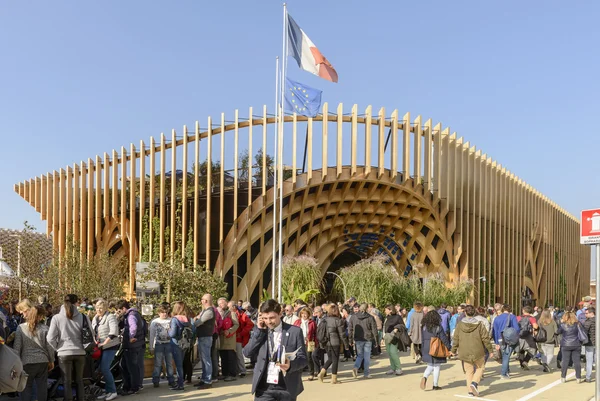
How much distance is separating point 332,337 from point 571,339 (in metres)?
4.96

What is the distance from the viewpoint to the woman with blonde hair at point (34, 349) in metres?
8.49

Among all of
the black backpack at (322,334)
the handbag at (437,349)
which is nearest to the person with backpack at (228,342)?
the black backpack at (322,334)

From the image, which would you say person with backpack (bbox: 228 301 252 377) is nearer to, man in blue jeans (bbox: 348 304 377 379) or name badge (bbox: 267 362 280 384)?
man in blue jeans (bbox: 348 304 377 379)

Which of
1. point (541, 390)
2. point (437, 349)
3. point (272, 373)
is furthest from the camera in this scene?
point (541, 390)

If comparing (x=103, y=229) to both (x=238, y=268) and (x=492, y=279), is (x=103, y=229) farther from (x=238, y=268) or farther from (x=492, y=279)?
(x=492, y=279)

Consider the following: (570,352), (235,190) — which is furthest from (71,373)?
(235,190)

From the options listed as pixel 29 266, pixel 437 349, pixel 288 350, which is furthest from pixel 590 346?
pixel 29 266

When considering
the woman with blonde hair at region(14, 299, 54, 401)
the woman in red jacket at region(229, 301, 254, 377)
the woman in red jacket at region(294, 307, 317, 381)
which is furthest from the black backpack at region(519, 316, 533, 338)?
the woman with blonde hair at region(14, 299, 54, 401)

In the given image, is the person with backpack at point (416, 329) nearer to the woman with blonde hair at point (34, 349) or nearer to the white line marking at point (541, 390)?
the white line marking at point (541, 390)

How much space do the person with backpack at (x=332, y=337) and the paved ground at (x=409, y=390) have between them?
0.34 m

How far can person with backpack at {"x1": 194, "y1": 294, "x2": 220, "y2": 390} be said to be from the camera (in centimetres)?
1206

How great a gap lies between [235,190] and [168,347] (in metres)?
19.4

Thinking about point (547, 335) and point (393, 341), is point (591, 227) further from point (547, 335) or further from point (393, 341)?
point (547, 335)

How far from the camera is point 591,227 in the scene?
992 cm
